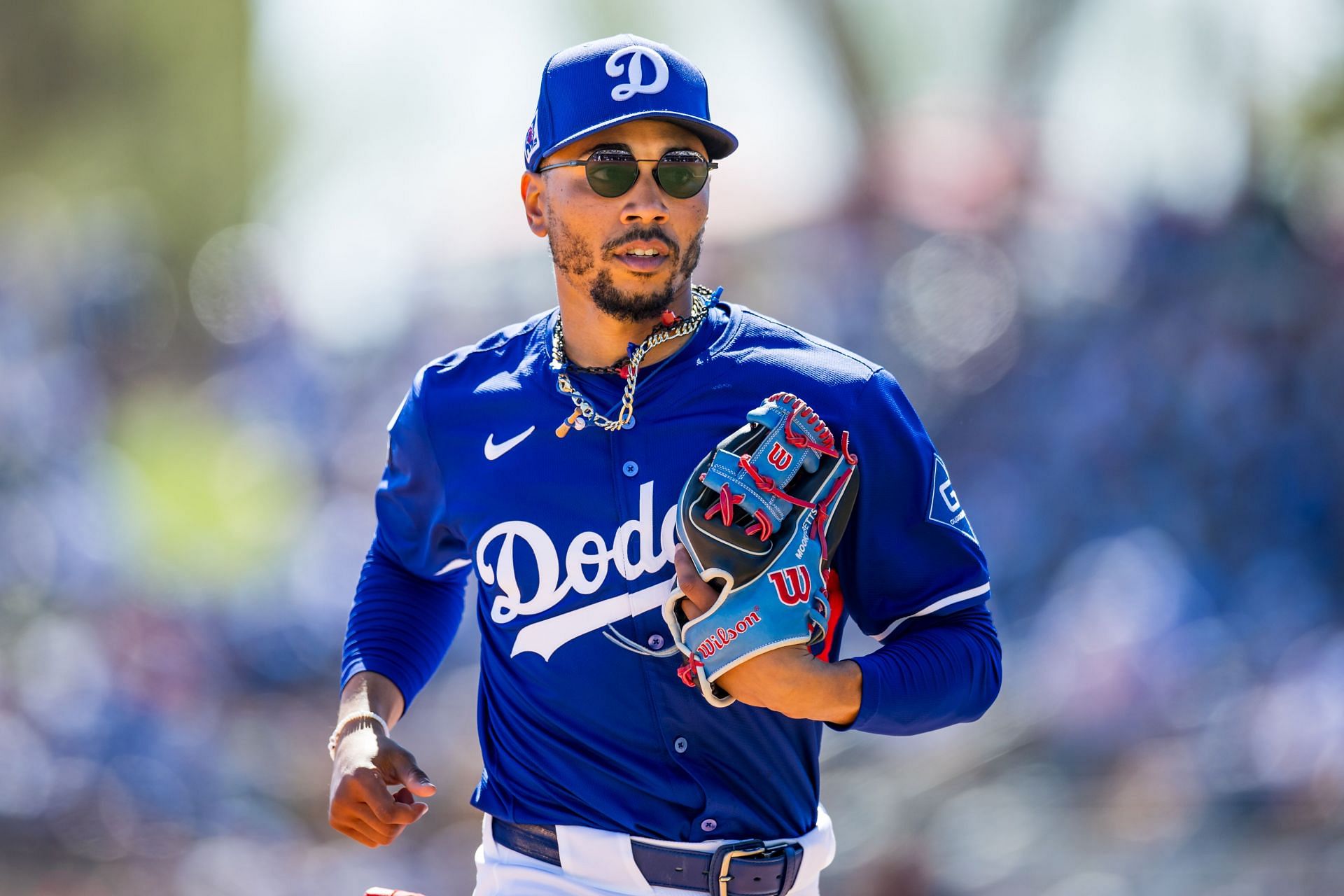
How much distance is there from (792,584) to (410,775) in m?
0.81

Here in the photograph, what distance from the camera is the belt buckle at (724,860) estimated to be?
245 cm

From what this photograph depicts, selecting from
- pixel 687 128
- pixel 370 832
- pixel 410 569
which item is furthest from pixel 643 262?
pixel 370 832

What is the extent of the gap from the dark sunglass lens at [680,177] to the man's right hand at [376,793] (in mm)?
1181

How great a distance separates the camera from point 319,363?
12086 mm

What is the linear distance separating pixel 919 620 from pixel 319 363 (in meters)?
10.2

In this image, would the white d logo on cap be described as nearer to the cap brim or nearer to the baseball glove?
the cap brim

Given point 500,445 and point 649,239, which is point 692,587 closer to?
point 500,445

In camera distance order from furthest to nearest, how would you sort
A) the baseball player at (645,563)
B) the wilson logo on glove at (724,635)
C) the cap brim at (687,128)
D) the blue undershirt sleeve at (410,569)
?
1. the blue undershirt sleeve at (410,569)
2. the cap brim at (687,128)
3. the baseball player at (645,563)
4. the wilson logo on glove at (724,635)

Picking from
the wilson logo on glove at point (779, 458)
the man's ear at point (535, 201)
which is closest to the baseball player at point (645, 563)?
the wilson logo on glove at point (779, 458)

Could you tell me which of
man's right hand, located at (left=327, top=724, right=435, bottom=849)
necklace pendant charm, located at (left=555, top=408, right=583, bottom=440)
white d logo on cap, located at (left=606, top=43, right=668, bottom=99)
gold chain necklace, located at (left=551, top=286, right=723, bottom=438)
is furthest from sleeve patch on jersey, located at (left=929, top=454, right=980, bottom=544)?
man's right hand, located at (left=327, top=724, right=435, bottom=849)

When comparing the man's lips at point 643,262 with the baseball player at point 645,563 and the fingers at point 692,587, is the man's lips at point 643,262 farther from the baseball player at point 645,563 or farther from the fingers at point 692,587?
the fingers at point 692,587

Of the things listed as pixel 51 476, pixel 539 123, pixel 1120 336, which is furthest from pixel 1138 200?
pixel 51 476

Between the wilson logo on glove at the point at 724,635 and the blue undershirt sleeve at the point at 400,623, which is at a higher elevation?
the blue undershirt sleeve at the point at 400,623

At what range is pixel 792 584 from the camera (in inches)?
90.7
